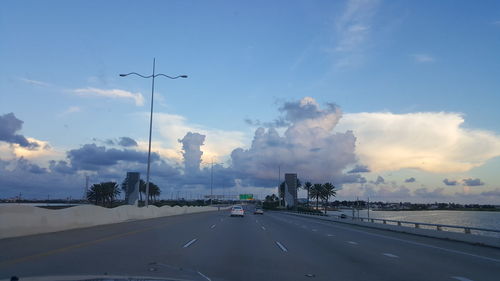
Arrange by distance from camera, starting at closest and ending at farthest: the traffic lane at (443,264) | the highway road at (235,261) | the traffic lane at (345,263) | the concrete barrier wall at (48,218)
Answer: the highway road at (235,261) < the traffic lane at (345,263) < the traffic lane at (443,264) < the concrete barrier wall at (48,218)

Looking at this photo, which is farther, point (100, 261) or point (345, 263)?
point (345, 263)

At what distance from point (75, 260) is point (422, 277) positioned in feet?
31.5

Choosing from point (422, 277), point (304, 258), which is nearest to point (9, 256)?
point (304, 258)

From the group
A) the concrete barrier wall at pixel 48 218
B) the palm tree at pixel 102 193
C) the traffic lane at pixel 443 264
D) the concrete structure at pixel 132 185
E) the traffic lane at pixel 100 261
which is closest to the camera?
the traffic lane at pixel 100 261

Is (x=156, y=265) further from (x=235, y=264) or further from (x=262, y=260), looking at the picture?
(x=262, y=260)

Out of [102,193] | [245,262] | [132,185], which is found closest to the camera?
[245,262]

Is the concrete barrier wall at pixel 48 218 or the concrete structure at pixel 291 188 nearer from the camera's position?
the concrete barrier wall at pixel 48 218

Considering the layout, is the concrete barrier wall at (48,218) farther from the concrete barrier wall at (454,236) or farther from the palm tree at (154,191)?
the palm tree at (154,191)

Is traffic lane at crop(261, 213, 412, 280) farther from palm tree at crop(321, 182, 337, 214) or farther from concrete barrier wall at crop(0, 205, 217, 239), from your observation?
palm tree at crop(321, 182, 337, 214)

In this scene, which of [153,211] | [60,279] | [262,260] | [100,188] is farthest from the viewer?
[100,188]

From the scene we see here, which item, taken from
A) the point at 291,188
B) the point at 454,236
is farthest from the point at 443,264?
the point at 291,188

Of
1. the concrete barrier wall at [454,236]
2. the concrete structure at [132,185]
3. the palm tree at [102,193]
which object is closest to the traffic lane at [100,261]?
the concrete barrier wall at [454,236]

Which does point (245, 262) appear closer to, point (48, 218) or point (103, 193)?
point (48, 218)

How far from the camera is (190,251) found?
15445 mm
